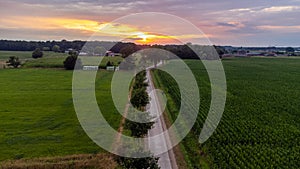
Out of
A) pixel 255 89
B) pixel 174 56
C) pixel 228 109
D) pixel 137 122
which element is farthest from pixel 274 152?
pixel 174 56

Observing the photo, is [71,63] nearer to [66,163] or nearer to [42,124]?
[42,124]

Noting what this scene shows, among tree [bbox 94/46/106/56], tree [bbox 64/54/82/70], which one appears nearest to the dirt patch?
tree [bbox 64/54/82/70]

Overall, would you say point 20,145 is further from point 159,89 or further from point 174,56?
point 174,56

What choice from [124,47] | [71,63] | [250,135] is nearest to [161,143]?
[250,135]

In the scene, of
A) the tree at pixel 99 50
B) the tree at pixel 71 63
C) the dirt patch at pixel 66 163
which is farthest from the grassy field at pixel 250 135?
the tree at pixel 99 50

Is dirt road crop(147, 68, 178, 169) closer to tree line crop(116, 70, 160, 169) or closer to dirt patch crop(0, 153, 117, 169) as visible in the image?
tree line crop(116, 70, 160, 169)
